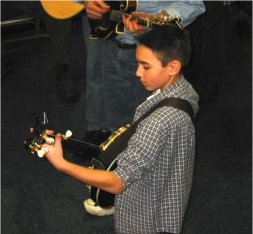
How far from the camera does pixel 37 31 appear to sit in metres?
3.81

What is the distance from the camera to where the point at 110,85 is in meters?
2.63

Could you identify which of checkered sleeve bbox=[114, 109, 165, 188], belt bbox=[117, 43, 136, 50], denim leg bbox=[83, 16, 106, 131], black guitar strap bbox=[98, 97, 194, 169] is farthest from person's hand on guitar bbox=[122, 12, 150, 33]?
checkered sleeve bbox=[114, 109, 165, 188]

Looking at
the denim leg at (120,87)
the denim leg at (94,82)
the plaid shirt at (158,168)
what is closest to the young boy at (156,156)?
the plaid shirt at (158,168)

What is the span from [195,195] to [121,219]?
941 millimetres

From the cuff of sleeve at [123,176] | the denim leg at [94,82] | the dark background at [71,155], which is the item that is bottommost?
the dark background at [71,155]

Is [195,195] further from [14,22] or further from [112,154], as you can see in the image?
[14,22]

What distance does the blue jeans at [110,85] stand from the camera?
249 cm

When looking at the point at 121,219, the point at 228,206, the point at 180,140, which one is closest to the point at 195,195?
the point at 228,206

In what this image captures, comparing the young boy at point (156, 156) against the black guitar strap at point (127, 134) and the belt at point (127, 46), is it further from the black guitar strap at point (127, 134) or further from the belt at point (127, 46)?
the belt at point (127, 46)

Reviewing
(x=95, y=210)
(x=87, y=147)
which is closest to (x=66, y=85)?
(x=95, y=210)

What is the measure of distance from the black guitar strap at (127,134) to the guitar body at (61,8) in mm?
1613

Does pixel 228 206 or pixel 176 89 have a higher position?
pixel 176 89

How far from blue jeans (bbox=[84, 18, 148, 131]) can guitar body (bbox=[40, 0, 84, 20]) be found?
562 mm

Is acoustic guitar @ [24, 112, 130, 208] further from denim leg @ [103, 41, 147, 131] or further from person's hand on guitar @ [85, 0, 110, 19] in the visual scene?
person's hand on guitar @ [85, 0, 110, 19]
